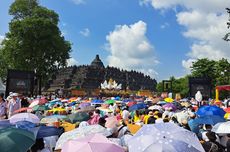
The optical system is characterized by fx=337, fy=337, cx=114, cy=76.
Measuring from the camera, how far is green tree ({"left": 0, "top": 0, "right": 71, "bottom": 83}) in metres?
42.4

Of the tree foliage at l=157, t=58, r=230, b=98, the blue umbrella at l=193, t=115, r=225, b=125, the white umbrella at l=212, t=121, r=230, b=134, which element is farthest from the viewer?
the tree foliage at l=157, t=58, r=230, b=98

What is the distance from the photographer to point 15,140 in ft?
14.4

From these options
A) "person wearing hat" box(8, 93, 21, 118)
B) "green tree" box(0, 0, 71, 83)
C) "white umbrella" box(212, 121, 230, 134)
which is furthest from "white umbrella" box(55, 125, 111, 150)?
"green tree" box(0, 0, 71, 83)

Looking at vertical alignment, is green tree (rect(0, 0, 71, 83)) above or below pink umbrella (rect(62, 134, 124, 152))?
above

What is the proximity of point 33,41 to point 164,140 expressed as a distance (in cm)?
4075

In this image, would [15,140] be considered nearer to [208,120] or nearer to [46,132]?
[46,132]

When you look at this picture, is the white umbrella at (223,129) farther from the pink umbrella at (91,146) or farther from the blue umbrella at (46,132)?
the blue umbrella at (46,132)

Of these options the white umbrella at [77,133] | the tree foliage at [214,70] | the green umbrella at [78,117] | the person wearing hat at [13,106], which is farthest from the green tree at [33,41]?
the white umbrella at [77,133]

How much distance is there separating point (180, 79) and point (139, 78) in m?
12.9

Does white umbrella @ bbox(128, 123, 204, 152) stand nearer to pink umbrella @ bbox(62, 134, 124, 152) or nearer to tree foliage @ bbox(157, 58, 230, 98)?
pink umbrella @ bbox(62, 134, 124, 152)

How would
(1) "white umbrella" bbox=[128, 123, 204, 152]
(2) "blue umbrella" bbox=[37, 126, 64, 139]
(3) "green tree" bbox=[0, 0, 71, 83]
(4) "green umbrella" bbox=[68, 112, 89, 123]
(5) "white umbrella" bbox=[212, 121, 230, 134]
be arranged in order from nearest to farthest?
(1) "white umbrella" bbox=[128, 123, 204, 152] → (2) "blue umbrella" bbox=[37, 126, 64, 139] → (5) "white umbrella" bbox=[212, 121, 230, 134] → (4) "green umbrella" bbox=[68, 112, 89, 123] → (3) "green tree" bbox=[0, 0, 71, 83]

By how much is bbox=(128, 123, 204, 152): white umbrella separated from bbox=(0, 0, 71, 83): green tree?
39126 millimetres

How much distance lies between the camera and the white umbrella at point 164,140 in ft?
14.2

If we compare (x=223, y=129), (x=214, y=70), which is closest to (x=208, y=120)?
(x=223, y=129)
